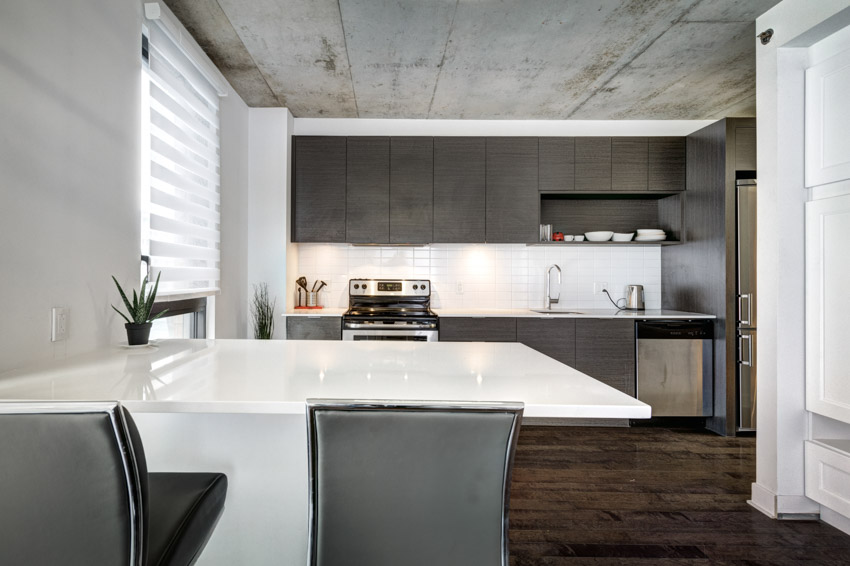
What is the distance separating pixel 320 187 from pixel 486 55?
1.83 m

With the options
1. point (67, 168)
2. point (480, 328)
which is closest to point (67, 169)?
point (67, 168)

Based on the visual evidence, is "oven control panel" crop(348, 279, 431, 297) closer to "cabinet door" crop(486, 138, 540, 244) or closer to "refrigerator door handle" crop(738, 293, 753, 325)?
"cabinet door" crop(486, 138, 540, 244)

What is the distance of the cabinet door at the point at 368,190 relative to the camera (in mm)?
4289

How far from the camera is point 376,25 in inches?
113

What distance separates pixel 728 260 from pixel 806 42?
1711mm

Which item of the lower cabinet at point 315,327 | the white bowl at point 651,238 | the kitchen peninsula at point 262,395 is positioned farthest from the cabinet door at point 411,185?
the kitchen peninsula at point 262,395

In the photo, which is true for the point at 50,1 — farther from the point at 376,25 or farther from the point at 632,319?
the point at 632,319

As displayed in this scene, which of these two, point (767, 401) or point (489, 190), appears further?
point (489, 190)

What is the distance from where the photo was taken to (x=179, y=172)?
2.80 m

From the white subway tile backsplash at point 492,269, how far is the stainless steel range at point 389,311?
0.52 ft

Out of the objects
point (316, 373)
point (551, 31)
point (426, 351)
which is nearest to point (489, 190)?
point (551, 31)

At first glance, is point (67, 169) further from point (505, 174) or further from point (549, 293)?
point (549, 293)

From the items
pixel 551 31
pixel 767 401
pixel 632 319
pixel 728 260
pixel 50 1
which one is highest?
pixel 551 31

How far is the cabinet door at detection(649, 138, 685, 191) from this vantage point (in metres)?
4.29
